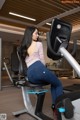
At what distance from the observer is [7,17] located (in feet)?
23.5

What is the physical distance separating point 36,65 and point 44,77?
0.24 meters

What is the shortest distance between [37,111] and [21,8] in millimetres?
4394

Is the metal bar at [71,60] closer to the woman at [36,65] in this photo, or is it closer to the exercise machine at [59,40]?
the exercise machine at [59,40]

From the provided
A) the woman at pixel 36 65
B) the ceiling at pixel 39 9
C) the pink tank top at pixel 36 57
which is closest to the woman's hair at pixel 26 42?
the woman at pixel 36 65

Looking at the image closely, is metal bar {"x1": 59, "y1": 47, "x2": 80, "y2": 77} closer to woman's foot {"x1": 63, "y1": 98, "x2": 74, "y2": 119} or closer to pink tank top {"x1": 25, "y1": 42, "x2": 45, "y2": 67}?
woman's foot {"x1": 63, "y1": 98, "x2": 74, "y2": 119}

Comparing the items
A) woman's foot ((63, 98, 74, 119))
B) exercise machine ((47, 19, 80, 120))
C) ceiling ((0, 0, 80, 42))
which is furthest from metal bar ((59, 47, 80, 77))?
ceiling ((0, 0, 80, 42))

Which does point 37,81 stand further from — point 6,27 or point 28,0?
point 6,27

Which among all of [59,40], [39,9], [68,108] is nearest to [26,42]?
[59,40]

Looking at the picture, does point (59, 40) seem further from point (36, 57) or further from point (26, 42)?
point (26, 42)

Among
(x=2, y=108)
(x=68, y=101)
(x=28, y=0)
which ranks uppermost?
(x=28, y=0)

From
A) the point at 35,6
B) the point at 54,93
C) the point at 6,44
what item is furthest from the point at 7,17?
the point at 54,93

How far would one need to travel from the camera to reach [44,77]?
2.26 m

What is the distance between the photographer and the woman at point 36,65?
7.32ft

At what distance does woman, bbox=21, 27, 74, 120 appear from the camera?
87.8 inches
